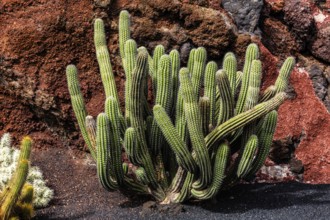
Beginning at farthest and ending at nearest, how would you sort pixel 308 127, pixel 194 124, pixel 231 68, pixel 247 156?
pixel 308 127 → pixel 231 68 → pixel 247 156 → pixel 194 124

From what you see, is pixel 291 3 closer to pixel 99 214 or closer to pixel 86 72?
pixel 86 72

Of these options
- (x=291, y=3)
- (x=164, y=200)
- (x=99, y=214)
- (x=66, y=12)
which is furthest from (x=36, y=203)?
(x=291, y=3)

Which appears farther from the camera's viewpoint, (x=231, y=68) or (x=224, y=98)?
(x=231, y=68)

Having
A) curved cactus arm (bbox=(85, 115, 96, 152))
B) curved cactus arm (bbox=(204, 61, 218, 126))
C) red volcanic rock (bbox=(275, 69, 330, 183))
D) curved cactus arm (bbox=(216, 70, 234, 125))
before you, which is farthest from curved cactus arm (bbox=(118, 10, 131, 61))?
red volcanic rock (bbox=(275, 69, 330, 183))

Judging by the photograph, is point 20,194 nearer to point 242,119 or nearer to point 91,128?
point 91,128

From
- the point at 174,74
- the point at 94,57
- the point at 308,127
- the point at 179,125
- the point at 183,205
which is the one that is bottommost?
the point at 308,127

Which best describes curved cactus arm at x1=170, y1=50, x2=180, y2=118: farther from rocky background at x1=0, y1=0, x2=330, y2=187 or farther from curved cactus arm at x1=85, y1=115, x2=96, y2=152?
rocky background at x1=0, y1=0, x2=330, y2=187

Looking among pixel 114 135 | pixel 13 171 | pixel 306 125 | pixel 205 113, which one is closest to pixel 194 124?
pixel 205 113
